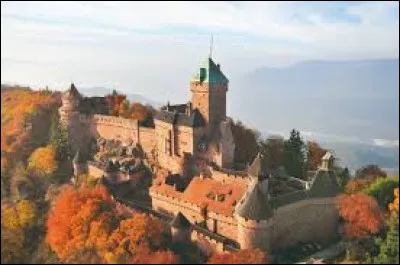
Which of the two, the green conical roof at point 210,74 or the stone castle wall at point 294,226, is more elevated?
the green conical roof at point 210,74

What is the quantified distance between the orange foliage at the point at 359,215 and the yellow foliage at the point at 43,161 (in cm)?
2776

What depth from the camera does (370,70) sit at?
380 feet

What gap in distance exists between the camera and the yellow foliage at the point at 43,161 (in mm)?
52688

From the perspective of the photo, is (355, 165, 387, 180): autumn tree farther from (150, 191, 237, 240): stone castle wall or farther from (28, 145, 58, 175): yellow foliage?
(28, 145, 58, 175): yellow foliage

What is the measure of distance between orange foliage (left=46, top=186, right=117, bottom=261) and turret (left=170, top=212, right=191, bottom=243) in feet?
15.4

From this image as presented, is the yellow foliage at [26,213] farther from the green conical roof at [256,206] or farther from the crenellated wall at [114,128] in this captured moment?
the green conical roof at [256,206]

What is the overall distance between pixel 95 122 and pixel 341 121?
50.9 metres

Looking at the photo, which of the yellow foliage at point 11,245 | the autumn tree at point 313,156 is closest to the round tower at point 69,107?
the yellow foliage at point 11,245

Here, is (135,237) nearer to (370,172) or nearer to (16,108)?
(16,108)

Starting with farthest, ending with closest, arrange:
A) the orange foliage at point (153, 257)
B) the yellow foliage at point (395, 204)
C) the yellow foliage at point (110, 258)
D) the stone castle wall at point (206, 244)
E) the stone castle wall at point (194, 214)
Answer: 1. the yellow foliage at point (395, 204)
2. the stone castle wall at point (194, 214)
3. the stone castle wall at point (206, 244)
4. the yellow foliage at point (110, 258)
5. the orange foliage at point (153, 257)

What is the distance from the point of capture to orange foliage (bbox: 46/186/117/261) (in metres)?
39.4

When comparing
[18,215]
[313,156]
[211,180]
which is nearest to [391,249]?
[211,180]

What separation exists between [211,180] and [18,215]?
1537 cm

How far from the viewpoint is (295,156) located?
5572cm
